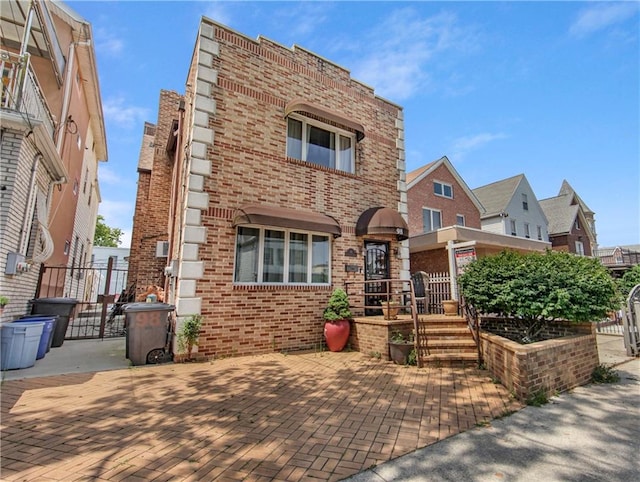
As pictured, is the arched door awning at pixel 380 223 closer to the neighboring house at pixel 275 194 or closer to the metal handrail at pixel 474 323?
the neighboring house at pixel 275 194

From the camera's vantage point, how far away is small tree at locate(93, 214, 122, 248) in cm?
4441

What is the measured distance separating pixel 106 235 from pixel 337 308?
4964 cm

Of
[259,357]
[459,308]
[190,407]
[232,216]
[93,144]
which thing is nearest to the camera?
[190,407]

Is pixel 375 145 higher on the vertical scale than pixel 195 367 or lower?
higher

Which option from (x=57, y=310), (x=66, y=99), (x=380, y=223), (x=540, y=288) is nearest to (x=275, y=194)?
(x=380, y=223)

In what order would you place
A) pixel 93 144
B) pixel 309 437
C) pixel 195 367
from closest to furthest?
pixel 309 437, pixel 195 367, pixel 93 144

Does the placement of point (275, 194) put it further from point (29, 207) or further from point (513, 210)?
point (513, 210)

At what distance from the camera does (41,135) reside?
6.38m

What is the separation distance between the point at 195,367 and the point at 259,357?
4.75ft

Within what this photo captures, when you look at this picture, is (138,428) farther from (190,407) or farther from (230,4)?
(230,4)

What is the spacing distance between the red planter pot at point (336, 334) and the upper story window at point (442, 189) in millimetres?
15838

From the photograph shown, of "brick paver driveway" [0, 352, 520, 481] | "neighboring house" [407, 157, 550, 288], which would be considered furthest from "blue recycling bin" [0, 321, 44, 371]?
"neighboring house" [407, 157, 550, 288]

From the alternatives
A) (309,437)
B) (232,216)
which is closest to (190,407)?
(309,437)

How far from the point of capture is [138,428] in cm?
360
